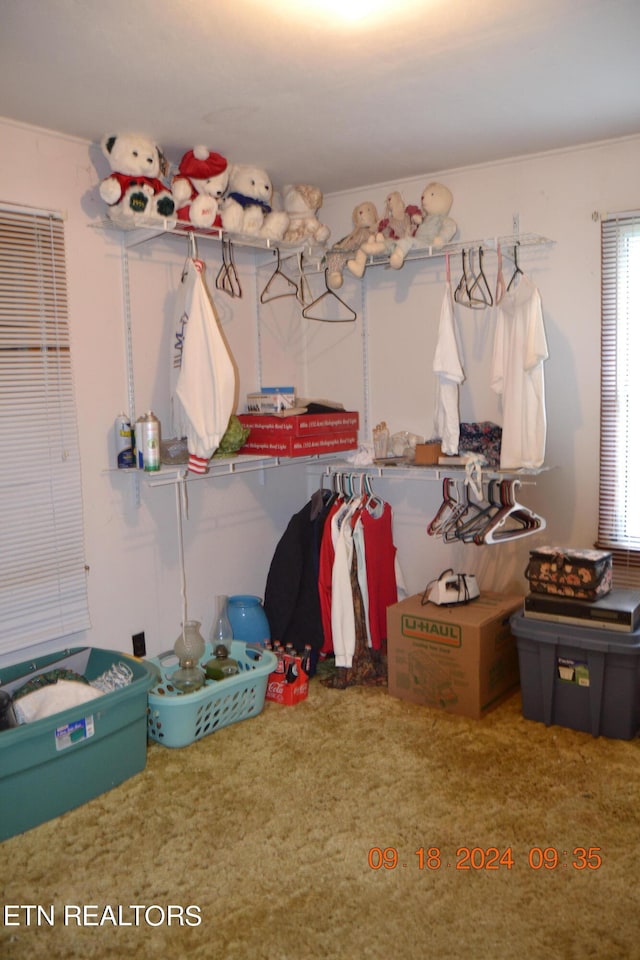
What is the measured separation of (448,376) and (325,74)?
1.38 m

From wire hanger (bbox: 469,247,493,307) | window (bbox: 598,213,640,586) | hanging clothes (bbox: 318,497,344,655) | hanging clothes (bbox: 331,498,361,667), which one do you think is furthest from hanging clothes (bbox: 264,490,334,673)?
window (bbox: 598,213,640,586)

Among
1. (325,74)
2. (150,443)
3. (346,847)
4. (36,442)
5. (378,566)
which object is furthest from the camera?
(378,566)

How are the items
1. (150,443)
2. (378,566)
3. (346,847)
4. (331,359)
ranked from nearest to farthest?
1. (346,847)
2. (150,443)
3. (378,566)
4. (331,359)

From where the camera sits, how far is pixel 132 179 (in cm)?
287

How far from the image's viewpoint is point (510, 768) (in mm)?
2621

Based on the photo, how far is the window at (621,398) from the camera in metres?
3.08

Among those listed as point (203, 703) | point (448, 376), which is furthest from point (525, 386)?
point (203, 703)

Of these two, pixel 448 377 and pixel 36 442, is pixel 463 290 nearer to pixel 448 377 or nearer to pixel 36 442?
pixel 448 377

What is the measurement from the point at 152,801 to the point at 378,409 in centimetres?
227

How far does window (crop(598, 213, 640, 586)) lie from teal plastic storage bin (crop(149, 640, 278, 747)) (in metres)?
1.62

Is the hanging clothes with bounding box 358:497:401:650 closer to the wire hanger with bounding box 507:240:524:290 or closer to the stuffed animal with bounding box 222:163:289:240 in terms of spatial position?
the wire hanger with bounding box 507:240:524:290

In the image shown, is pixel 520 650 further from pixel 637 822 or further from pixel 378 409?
pixel 378 409

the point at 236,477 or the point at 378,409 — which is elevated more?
the point at 378,409

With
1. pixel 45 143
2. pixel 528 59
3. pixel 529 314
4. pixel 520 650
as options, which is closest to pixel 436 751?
pixel 520 650
